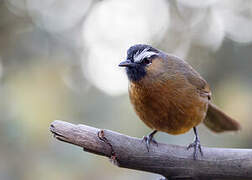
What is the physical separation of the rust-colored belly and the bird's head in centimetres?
10

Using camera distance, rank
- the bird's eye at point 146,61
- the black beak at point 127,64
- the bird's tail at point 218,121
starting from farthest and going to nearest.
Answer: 1. the bird's tail at point 218,121
2. the bird's eye at point 146,61
3. the black beak at point 127,64

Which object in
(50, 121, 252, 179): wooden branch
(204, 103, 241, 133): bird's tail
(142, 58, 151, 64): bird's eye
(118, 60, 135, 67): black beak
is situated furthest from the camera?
(204, 103, 241, 133): bird's tail

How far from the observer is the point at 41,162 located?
4273 mm

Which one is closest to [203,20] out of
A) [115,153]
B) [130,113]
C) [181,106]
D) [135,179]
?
[130,113]

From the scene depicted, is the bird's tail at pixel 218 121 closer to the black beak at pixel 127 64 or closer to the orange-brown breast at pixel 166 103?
the orange-brown breast at pixel 166 103

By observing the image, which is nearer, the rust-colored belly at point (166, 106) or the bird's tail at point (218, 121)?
the rust-colored belly at point (166, 106)

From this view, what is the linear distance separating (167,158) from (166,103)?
1.87 feet

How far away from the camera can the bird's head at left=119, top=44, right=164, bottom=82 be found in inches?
148

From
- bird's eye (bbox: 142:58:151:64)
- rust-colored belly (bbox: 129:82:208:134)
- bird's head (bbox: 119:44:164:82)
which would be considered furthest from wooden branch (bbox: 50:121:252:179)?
bird's eye (bbox: 142:58:151:64)

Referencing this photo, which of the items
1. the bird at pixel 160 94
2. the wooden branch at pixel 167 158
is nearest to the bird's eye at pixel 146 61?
the bird at pixel 160 94

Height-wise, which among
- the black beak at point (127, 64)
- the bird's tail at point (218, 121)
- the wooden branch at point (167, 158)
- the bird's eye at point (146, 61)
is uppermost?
the bird's eye at point (146, 61)

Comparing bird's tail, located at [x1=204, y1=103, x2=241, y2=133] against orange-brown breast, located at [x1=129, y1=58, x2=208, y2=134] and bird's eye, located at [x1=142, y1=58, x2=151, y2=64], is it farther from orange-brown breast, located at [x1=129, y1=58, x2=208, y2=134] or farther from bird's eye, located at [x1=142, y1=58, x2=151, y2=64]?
bird's eye, located at [x1=142, y1=58, x2=151, y2=64]

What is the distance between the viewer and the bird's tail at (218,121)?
4652mm

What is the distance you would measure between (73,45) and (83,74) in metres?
0.56
